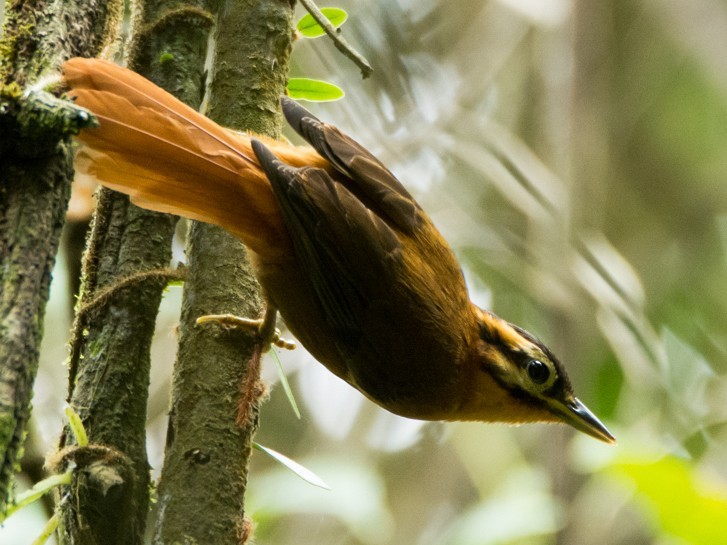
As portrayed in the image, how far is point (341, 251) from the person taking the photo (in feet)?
9.12

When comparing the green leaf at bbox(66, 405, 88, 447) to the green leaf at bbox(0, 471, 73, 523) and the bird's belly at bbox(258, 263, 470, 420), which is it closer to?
the green leaf at bbox(0, 471, 73, 523)

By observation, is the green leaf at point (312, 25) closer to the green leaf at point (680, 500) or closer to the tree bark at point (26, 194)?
the tree bark at point (26, 194)

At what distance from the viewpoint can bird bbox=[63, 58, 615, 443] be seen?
2.46m

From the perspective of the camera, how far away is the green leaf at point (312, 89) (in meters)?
2.84

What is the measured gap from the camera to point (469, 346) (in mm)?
3051

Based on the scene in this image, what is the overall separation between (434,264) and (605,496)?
200 cm

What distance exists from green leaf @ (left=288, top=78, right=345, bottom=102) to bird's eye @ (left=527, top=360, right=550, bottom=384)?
3.61ft

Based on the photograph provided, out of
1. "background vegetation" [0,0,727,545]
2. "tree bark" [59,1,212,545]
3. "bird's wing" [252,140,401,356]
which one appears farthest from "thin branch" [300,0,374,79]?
"background vegetation" [0,0,727,545]

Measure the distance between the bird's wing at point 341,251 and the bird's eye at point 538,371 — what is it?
559mm

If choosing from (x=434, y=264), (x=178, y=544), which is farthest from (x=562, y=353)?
(x=178, y=544)

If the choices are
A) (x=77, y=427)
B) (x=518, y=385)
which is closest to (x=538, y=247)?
(x=518, y=385)

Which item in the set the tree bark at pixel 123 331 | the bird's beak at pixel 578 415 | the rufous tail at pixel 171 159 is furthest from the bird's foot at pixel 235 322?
the bird's beak at pixel 578 415

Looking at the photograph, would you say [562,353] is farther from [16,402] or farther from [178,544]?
[16,402]

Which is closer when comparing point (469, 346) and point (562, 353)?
point (469, 346)
